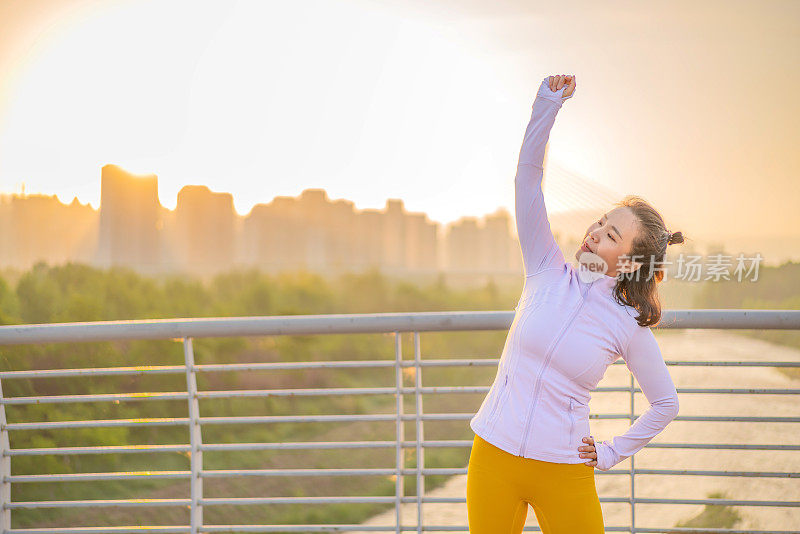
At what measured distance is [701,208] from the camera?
124 feet

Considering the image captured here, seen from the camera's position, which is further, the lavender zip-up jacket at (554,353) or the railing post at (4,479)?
the railing post at (4,479)

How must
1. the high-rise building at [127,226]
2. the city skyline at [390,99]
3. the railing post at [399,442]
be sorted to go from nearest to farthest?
the railing post at [399,442] < the high-rise building at [127,226] < the city skyline at [390,99]

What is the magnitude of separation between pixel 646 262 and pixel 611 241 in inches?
3.2

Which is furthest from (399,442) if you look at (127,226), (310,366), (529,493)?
(127,226)

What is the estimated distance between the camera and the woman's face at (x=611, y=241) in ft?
4.60

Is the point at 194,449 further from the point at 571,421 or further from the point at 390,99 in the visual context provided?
the point at 390,99

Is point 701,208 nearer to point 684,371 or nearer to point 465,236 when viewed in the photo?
point 684,371

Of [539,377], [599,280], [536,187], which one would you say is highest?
[536,187]

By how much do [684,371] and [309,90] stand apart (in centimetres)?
2630

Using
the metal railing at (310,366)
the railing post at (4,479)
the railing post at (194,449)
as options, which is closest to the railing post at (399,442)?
the metal railing at (310,366)

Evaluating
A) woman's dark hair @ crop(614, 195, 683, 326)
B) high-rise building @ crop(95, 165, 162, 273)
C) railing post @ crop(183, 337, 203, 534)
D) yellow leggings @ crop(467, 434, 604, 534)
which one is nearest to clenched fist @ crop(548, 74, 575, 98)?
woman's dark hair @ crop(614, 195, 683, 326)

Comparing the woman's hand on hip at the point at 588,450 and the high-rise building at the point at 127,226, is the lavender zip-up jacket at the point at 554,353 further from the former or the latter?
the high-rise building at the point at 127,226

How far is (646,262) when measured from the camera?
1409 mm

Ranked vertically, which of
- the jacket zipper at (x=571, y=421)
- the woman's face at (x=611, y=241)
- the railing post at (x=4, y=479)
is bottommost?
the railing post at (x=4, y=479)
